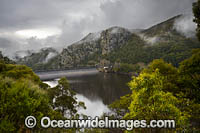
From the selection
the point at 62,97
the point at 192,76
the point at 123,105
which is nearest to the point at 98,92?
the point at 62,97

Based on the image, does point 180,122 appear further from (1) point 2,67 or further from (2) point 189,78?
(1) point 2,67

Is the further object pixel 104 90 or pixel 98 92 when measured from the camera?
pixel 104 90

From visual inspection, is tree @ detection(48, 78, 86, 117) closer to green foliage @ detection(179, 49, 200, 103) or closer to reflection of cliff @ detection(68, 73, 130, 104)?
green foliage @ detection(179, 49, 200, 103)

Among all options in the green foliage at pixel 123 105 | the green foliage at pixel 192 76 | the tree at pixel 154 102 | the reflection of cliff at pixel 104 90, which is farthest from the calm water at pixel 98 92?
the tree at pixel 154 102

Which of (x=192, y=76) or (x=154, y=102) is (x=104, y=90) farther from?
(x=154, y=102)

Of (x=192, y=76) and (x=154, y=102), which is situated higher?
(x=192, y=76)

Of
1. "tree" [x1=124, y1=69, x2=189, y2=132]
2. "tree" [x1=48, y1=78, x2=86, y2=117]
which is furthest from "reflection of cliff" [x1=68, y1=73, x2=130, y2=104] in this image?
"tree" [x1=124, y1=69, x2=189, y2=132]

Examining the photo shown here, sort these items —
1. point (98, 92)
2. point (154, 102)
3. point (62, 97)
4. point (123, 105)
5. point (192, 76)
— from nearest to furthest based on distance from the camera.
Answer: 1. point (154, 102)
2. point (192, 76)
3. point (123, 105)
4. point (62, 97)
5. point (98, 92)

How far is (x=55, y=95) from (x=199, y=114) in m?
18.1

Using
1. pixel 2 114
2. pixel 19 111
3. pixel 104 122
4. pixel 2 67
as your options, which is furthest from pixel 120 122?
pixel 2 67

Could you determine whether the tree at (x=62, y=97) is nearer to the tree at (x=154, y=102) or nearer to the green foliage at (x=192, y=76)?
the green foliage at (x=192, y=76)

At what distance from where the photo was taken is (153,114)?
278 inches

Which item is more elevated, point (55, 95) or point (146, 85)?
point (146, 85)

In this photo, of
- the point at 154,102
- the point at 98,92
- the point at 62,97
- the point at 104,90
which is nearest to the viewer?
the point at 154,102
